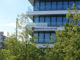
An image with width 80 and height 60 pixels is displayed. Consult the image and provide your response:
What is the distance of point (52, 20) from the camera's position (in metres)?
38.2

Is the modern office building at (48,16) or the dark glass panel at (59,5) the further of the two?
the dark glass panel at (59,5)

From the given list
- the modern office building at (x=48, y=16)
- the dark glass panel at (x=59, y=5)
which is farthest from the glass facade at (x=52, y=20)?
the dark glass panel at (x=59, y=5)

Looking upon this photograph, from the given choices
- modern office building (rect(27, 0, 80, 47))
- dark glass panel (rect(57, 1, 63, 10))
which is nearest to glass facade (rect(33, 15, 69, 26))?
modern office building (rect(27, 0, 80, 47))

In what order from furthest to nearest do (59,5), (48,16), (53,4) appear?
1. (48,16)
2. (53,4)
3. (59,5)

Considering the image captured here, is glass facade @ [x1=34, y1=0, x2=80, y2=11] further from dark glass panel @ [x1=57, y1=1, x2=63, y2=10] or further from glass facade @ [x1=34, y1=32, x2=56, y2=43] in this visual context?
glass facade @ [x1=34, y1=32, x2=56, y2=43]

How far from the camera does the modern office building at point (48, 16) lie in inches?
1463

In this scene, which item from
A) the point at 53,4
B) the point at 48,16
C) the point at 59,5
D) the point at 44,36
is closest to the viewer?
the point at 44,36

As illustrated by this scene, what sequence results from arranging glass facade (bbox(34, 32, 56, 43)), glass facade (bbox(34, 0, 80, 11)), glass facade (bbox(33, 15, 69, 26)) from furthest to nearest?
glass facade (bbox(34, 0, 80, 11))
glass facade (bbox(33, 15, 69, 26))
glass facade (bbox(34, 32, 56, 43))

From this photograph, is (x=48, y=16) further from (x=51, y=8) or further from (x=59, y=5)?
(x=59, y=5)

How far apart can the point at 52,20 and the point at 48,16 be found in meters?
0.98

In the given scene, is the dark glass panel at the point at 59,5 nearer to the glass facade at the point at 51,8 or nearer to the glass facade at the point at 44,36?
the glass facade at the point at 51,8

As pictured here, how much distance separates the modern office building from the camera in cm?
3716

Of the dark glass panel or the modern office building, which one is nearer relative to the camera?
the modern office building

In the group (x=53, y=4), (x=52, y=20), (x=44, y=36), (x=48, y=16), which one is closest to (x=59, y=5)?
(x=53, y=4)
